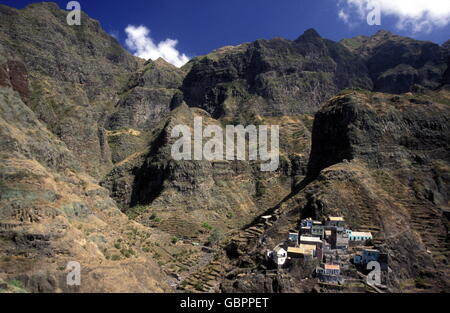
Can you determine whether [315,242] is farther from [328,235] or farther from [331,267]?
[331,267]

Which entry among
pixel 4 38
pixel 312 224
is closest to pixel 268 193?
pixel 312 224

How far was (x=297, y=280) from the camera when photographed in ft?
247

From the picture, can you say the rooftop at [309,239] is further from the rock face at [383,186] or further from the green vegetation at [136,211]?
the green vegetation at [136,211]

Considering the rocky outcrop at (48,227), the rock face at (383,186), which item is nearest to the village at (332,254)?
the rock face at (383,186)

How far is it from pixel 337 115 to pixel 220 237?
51.4m

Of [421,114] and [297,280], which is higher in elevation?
[421,114]

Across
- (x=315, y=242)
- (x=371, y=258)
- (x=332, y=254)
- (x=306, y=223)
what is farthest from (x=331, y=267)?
(x=306, y=223)

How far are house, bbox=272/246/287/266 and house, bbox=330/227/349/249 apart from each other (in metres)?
10.8

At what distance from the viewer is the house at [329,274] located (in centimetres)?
7300

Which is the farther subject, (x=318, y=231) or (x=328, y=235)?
(x=318, y=231)

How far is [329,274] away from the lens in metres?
73.7

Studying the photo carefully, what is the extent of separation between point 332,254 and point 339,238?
493 centimetres

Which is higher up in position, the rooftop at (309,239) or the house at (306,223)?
the house at (306,223)
